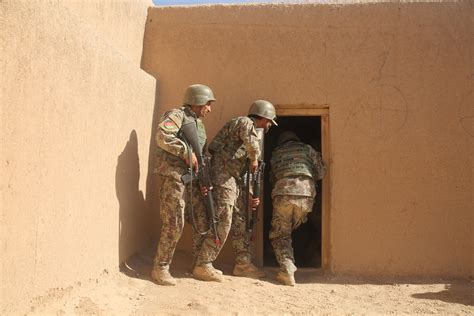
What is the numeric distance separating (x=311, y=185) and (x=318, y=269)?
3.36 ft

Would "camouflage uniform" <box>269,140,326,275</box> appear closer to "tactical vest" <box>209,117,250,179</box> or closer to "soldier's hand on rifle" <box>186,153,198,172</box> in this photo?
"tactical vest" <box>209,117,250,179</box>

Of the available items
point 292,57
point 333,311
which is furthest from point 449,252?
point 292,57

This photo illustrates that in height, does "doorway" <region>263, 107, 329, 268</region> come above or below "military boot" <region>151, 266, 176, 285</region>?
above

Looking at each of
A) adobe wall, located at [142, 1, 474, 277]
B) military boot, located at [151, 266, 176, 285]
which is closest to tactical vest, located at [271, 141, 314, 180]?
adobe wall, located at [142, 1, 474, 277]

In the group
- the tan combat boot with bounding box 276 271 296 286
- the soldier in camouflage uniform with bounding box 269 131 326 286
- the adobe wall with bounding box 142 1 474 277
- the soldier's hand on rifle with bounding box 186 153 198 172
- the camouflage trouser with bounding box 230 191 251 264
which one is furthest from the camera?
the adobe wall with bounding box 142 1 474 277

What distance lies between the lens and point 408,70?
5660 mm

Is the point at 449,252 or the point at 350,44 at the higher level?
the point at 350,44

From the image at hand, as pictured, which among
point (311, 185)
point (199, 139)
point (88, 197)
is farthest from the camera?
point (311, 185)

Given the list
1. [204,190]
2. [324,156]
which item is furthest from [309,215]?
[204,190]

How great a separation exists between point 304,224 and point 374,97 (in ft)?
8.37

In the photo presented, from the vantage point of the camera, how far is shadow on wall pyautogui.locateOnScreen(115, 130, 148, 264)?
15.6ft

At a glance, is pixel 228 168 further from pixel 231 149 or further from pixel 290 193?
pixel 290 193

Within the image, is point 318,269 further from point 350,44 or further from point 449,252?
point 350,44

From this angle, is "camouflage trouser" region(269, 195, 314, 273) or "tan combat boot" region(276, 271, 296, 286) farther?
"camouflage trouser" region(269, 195, 314, 273)
